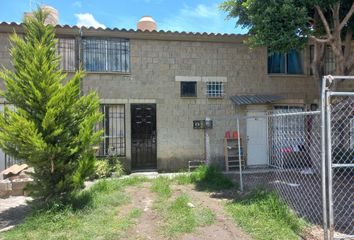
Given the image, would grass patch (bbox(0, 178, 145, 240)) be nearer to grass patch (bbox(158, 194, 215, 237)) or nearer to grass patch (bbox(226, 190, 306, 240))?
grass patch (bbox(158, 194, 215, 237))

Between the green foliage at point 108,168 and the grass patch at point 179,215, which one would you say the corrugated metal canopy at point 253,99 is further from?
the grass patch at point 179,215

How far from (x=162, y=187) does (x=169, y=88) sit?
14.0 feet

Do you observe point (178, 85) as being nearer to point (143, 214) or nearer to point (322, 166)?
point (143, 214)

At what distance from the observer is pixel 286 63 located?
1309 cm

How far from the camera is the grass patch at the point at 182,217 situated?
5.60m

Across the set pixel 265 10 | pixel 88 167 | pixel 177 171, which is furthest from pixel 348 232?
pixel 177 171

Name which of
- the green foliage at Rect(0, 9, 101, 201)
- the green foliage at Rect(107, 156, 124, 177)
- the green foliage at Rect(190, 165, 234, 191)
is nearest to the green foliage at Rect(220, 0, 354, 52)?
the green foliage at Rect(190, 165, 234, 191)

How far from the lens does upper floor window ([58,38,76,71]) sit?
36.4 ft

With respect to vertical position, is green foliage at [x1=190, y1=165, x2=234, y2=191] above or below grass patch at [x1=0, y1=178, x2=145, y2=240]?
above

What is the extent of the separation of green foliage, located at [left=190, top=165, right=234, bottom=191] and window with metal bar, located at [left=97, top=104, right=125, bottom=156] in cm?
300

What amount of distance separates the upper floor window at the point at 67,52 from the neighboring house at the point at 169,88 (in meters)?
0.03

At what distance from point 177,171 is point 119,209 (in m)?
5.11

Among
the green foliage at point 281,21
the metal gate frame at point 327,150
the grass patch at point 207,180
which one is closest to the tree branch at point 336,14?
the green foliage at point 281,21

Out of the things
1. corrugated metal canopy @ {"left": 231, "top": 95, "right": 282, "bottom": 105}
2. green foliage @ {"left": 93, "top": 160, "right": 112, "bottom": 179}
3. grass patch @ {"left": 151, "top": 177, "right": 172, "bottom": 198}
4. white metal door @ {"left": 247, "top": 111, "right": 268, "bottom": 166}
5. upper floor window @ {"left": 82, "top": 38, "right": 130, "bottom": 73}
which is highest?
upper floor window @ {"left": 82, "top": 38, "right": 130, "bottom": 73}
